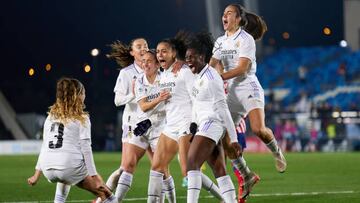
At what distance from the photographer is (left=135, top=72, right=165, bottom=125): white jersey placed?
36.0 feet

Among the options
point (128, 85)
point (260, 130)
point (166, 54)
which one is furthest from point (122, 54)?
point (260, 130)

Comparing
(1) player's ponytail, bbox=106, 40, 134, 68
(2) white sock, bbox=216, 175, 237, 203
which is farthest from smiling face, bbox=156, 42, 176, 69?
(1) player's ponytail, bbox=106, 40, 134, 68

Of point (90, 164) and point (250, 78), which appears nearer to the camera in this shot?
point (90, 164)

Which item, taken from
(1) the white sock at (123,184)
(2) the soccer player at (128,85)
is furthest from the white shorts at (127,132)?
(1) the white sock at (123,184)

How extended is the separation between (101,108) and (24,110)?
187 inches

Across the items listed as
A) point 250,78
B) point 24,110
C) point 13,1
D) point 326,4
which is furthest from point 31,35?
point 250,78

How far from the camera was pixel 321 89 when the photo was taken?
47.8m

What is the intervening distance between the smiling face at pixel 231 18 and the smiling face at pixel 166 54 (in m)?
1.37

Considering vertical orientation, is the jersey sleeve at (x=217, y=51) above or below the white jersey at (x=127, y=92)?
above

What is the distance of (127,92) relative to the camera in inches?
475

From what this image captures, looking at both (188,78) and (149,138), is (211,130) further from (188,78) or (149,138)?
(149,138)

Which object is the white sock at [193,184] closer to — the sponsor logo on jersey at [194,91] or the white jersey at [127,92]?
the sponsor logo on jersey at [194,91]

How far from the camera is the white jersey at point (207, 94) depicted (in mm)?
9805

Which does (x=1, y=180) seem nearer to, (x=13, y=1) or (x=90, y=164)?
(x=90, y=164)
